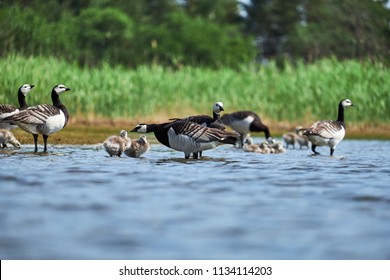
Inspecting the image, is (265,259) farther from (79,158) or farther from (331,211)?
(79,158)

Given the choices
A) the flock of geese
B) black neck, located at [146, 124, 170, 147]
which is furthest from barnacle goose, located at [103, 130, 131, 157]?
black neck, located at [146, 124, 170, 147]

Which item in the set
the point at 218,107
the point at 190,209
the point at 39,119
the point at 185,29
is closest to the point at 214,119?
the point at 218,107

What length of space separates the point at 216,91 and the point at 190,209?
2229cm

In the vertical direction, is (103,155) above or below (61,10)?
below

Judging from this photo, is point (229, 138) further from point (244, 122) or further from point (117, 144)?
point (244, 122)

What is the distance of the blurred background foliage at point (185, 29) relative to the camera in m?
57.8

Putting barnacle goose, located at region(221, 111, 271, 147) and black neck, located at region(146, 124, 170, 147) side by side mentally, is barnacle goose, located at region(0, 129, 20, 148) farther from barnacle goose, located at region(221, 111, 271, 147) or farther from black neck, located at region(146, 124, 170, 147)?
barnacle goose, located at region(221, 111, 271, 147)

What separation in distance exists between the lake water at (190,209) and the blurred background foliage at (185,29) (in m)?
28.0

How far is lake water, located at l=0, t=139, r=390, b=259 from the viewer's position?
790 cm

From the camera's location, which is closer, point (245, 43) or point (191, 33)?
point (191, 33)

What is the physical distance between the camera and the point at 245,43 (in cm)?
7906

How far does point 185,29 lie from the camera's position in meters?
74.5
